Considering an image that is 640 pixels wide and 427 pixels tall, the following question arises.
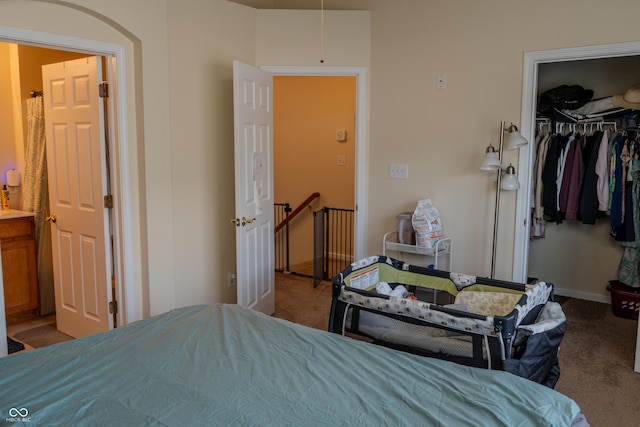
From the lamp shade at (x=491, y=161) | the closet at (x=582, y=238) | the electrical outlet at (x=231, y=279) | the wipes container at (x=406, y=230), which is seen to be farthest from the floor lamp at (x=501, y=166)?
the electrical outlet at (x=231, y=279)

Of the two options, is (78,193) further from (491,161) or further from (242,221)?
(491,161)

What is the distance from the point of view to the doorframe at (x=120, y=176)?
10.5 ft

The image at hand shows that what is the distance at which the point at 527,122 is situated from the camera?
12.4ft

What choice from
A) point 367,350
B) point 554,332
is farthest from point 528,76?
point 367,350

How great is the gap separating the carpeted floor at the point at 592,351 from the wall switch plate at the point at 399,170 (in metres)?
1.32

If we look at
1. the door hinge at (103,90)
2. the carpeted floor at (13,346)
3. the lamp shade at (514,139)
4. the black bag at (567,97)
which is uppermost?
the black bag at (567,97)

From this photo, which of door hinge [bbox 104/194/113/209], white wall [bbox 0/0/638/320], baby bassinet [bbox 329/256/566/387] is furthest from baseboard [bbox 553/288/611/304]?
door hinge [bbox 104/194/113/209]

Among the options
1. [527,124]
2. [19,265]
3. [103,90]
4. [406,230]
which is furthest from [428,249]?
[19,265]

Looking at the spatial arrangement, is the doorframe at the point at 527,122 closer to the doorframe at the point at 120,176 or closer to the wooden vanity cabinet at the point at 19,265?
the doorframe at the point at 120,176

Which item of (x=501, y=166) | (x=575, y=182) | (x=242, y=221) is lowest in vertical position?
(x=242, y=221)

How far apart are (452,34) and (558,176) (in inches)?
60.4

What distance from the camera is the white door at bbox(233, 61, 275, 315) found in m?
3.70

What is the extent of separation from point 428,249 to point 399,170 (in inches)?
30.0

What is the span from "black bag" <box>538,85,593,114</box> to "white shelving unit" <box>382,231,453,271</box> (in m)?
1.54
